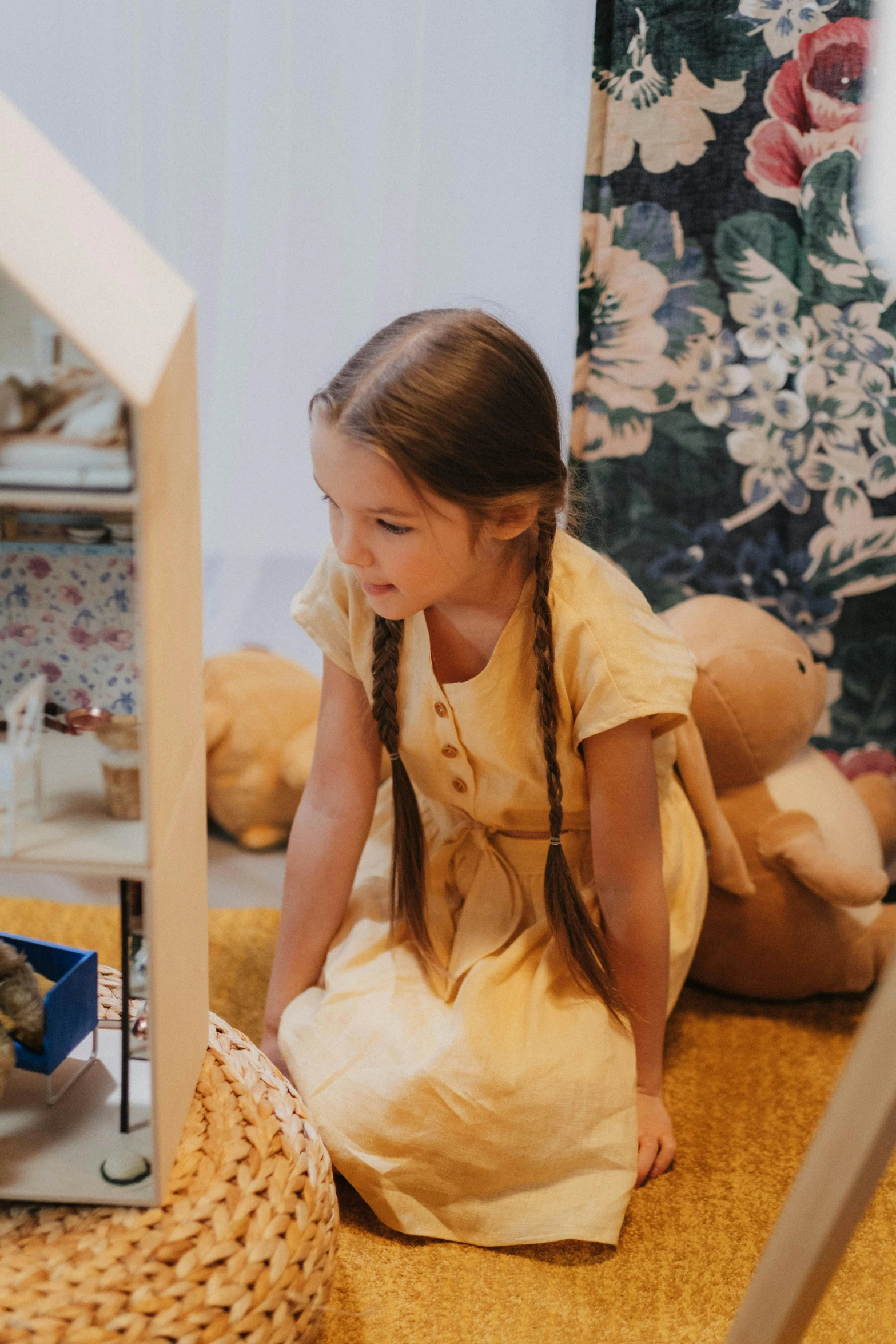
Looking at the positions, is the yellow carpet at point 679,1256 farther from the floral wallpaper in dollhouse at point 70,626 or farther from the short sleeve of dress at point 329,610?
the floral wallpaper in dollhouse at point 70,626

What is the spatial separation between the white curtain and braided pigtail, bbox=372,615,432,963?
19.7 inches

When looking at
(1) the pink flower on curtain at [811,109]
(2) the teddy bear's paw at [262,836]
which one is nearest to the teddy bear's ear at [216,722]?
(2) the teddy bear's paw at [262,836]

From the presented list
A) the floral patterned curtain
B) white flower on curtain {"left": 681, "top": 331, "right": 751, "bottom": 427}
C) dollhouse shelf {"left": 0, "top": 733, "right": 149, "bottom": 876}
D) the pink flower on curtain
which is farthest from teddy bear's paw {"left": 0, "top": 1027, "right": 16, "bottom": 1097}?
the pink flower on curtain

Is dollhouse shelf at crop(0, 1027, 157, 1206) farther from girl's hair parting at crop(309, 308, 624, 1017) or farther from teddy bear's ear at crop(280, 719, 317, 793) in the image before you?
teddy bear's ear at crop(280, 719, 317, 793)

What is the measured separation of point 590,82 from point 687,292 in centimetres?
26

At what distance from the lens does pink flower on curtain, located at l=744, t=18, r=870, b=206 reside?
1.23 metres

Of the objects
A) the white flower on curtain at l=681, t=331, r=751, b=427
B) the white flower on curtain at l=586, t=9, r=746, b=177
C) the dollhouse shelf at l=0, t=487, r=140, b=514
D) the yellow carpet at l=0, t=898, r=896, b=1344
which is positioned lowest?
the yellow carpet at l=0, t=898, r=896, b=1344

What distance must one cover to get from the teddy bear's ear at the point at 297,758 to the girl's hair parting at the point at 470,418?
511 millimetres

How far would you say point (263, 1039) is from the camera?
1.18 m

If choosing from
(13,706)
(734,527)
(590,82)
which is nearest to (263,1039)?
(13,706)

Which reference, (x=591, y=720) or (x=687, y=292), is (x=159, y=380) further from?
(x=687, y=292)

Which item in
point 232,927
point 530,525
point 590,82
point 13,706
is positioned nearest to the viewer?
point 13,706

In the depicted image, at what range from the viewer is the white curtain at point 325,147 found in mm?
1354

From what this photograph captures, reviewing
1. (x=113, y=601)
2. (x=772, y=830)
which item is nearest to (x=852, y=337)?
(x=772, y=830)
